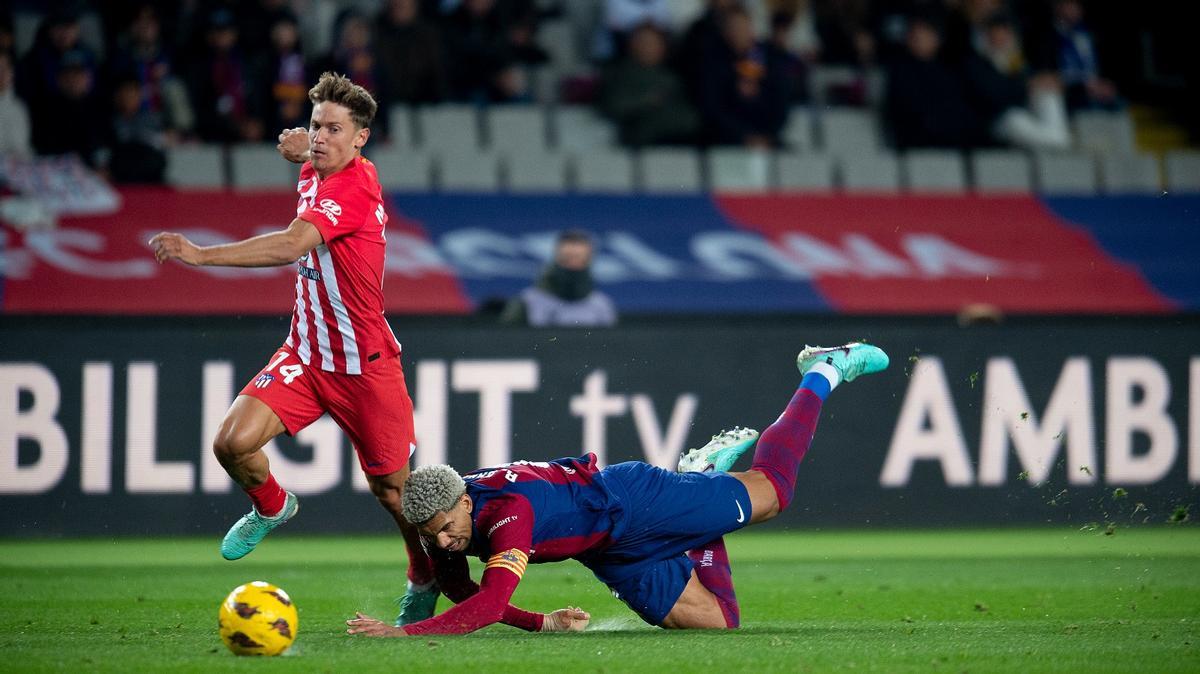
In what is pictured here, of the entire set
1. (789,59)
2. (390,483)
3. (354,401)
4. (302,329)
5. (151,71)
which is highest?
(789,59)

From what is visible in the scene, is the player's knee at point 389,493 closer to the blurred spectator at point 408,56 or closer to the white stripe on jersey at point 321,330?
the white stripe on jersey at point 321,330

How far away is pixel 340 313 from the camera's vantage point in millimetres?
7277

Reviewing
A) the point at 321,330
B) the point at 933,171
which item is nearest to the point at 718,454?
the point at 321,330

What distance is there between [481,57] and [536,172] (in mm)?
1379

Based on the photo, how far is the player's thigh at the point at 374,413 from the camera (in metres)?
7.34

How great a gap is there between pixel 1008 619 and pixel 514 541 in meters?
2.46

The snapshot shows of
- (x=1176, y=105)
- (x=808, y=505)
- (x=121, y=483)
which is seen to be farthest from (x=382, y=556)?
(x=1176, y=105)

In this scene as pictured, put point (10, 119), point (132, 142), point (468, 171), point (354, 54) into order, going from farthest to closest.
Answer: point (468, 171), point (354, 54), point (132, 142), point (10, 119)

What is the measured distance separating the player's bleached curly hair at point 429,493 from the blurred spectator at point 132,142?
8092mm

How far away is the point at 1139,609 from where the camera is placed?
766 centimetres

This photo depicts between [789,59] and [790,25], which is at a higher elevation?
[790,25]

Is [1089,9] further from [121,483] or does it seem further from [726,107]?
[121,483]

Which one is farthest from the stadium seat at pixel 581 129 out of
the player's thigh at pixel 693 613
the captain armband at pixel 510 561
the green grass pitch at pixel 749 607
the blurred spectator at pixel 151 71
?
the captain armband at pixel 510 561

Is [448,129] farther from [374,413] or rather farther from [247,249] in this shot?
[247,249]
